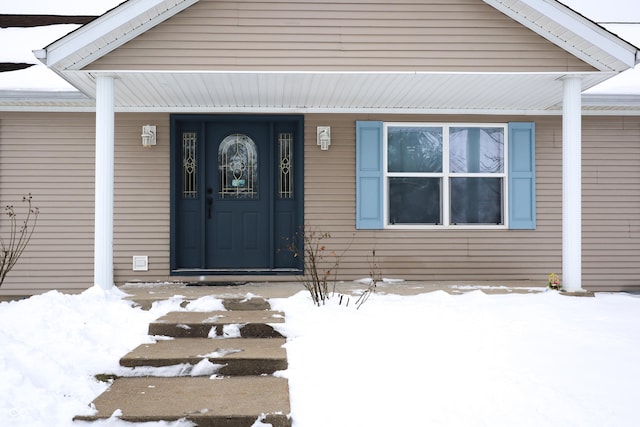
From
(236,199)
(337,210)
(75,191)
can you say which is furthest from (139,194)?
(337,210)

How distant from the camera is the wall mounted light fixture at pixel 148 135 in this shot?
678 cm

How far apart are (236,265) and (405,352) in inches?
143

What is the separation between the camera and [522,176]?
23.3 ft

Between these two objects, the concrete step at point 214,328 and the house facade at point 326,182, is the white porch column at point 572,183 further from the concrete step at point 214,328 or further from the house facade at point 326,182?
the concrete step at point 214,328

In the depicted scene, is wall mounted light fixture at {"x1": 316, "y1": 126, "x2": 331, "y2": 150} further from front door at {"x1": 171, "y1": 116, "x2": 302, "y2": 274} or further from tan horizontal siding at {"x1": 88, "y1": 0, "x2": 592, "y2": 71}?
tan horizontal siding at {"x1": 88, "y1": 0, "x2": 592, "y2": 71}

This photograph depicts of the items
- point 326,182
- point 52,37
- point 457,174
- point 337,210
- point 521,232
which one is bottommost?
point 521,232

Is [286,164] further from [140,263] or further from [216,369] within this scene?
[216,369]

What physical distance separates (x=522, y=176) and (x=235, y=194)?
3.75 meters

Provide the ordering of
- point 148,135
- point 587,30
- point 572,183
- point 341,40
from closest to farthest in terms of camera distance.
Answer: point 587,30 → point 341,40 → point 572,183 → point 148,135

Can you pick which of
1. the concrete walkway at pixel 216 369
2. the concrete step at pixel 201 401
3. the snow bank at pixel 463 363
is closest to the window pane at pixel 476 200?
the snow bank at pixel 463 363

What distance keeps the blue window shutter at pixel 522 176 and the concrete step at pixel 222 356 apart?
430 centimetres

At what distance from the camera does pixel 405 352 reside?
3836mm

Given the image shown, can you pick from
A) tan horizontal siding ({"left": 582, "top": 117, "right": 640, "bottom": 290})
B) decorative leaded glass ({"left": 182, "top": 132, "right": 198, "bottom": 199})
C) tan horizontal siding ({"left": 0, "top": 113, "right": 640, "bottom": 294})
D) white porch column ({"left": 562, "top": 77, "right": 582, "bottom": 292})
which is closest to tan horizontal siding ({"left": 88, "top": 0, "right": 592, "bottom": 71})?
white porch column ({"left": 562, "top": 77, "right": 582, "bottom": 292})

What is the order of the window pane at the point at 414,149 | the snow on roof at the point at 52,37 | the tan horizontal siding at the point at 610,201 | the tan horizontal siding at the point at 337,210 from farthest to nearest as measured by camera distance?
the tan horizontal siding at the point at 610,201 → the window pane at the point at 414,149 → the tan horizontal siding at the point at 337,210 → the snow on roof at the point at 52,37
